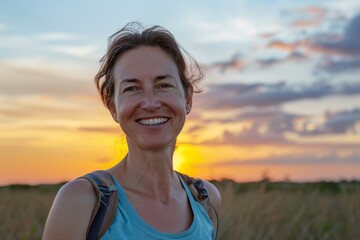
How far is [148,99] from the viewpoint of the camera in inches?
96.7

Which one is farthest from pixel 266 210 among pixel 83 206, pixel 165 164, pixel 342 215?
pixel 83 206

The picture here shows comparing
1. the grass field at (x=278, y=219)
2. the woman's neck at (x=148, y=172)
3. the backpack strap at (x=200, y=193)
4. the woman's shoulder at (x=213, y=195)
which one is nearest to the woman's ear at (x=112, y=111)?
the woman's neck at (x=148, y=172)

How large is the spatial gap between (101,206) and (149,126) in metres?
0.39

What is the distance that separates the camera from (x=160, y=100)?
2479mm

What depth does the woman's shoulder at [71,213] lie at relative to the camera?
2.16 meters

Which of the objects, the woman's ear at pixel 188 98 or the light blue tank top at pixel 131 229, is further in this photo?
the woman's ear at pixel 188 98

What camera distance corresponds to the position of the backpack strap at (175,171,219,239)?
2810 millimetres

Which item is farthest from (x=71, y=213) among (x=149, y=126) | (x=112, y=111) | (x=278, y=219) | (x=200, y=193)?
(x=278, y=219)

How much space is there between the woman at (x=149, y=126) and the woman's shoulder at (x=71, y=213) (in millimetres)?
59

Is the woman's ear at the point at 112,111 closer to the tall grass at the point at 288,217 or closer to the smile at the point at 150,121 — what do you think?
the smile at the point at 150,121

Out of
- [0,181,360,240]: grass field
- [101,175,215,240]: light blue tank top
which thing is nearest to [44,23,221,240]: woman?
[101,175,215,240]: light blue tank top

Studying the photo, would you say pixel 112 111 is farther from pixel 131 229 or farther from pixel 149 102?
pixel 131 229

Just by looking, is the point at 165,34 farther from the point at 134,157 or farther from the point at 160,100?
the point at 134,157

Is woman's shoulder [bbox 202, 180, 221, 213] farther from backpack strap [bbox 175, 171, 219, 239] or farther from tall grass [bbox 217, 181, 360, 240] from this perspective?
tall grass [bbox 217, 181, 360, 240]
